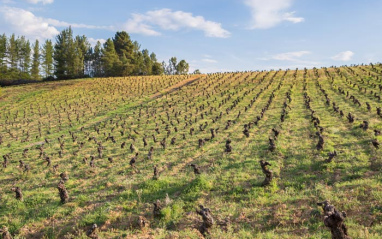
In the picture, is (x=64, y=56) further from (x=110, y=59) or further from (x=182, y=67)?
(x=182, y=67)

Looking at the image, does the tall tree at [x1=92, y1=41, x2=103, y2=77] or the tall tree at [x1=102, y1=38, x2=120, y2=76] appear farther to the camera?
the tall tree at [x1=92, y1=41, x2=103, y2=77]

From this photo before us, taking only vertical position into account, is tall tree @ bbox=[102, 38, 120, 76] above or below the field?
above

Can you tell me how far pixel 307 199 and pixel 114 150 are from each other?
15957mm

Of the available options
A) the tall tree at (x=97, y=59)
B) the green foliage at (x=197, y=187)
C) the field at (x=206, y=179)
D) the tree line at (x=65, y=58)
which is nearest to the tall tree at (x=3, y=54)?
the tree line at (x=65, y=58)

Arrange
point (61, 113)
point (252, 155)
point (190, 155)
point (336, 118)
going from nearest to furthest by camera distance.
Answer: point (252, 155), point (190, 155), point (336, 118), point (61, 113)

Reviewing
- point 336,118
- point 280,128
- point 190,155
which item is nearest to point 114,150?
point 190,155

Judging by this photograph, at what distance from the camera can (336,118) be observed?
79.9ft

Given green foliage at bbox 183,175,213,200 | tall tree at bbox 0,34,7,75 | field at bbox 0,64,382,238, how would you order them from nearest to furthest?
field at bbox 0,64,382,238 → green foliage at bbox 183,175,213,200 → tall tree at bbox 0,34,7,75

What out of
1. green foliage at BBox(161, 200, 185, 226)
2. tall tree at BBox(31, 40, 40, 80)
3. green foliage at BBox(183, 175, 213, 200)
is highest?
tall tree at BBox(31, 40, 40, 80)

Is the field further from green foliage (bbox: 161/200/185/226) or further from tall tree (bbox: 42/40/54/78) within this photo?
tall tree (bbox: 42/40/54/78)

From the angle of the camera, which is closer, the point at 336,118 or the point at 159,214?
the point at 159,214

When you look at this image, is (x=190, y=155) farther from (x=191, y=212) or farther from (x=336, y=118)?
(x=336, y=118)

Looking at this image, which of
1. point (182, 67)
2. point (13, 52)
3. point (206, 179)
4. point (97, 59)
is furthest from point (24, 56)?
point (206, 179)

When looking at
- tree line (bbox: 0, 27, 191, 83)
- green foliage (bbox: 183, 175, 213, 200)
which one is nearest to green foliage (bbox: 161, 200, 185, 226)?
green foliage (bbox: 183, 175, 213, 200)
